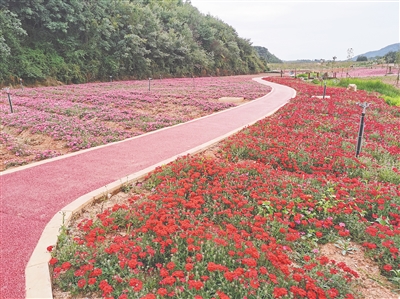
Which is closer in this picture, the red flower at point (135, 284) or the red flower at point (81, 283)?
the red flower at point (135, 284)

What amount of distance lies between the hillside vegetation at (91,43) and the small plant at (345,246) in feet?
73.1

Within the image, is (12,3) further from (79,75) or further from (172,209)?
(172,209)

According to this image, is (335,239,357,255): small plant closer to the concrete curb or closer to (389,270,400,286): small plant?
(389,270,400,286): small plant

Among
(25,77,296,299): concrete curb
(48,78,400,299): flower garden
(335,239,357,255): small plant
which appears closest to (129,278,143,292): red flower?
(48,78,400,299): flower garden

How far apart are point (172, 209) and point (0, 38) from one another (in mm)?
21034

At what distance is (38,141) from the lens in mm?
8242

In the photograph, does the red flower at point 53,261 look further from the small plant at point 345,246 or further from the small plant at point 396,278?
the small plant at point 396,278

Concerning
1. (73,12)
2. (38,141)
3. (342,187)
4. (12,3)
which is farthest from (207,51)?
(342,187)

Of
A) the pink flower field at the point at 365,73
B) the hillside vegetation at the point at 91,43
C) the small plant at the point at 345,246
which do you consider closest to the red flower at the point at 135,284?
the small plant at the point at 345,246

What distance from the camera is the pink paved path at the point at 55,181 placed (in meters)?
3.23

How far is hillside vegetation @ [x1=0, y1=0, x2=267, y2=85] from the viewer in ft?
69.4

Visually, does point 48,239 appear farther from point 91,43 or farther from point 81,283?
point 91,43

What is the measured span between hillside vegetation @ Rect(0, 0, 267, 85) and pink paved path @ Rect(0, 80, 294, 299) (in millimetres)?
17360

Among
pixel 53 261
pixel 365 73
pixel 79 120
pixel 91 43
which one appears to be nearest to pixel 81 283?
pixel 53 261
